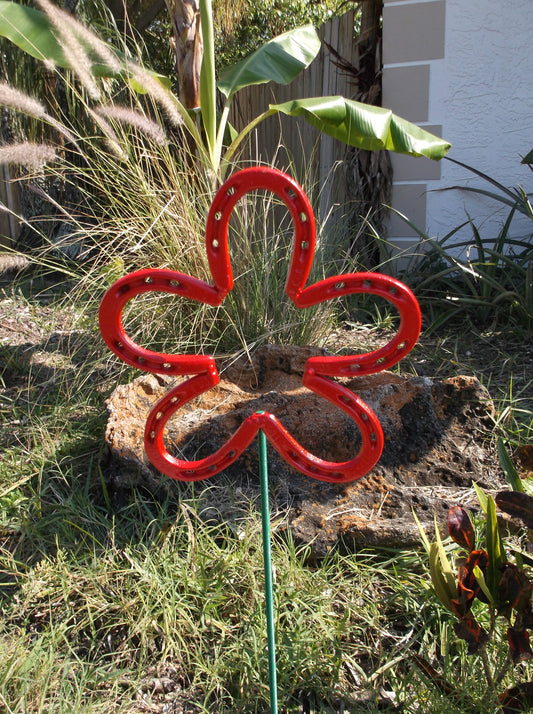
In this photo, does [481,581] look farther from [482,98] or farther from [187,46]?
[482,98]

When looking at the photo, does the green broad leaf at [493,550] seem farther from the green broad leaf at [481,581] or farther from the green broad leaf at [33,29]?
the green broad leaf at [33,29]

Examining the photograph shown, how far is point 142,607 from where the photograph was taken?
159cm

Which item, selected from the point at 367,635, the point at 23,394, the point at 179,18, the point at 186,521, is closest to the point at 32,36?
the point at 179,18

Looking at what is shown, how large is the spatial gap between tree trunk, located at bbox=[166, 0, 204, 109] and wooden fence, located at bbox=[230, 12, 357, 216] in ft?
2.86

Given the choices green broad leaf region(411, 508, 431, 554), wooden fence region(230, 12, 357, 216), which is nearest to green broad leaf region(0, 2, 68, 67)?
wooden fence region(230, 12, 357, 216)

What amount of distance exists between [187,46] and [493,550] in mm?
3751

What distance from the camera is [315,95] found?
17.9 ft

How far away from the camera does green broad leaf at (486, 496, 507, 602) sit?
1.32 metres

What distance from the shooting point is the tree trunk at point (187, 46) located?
3.81m

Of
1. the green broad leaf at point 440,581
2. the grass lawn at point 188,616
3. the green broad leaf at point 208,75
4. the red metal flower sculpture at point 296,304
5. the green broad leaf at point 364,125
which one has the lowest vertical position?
the grass lawn at point 188,616

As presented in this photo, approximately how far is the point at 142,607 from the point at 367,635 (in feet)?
2.10

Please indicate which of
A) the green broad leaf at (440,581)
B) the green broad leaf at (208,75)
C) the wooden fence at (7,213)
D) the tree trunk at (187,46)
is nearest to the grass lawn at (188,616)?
the green broad leaf at (440,581)

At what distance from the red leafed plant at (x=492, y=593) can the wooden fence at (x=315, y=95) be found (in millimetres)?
3592

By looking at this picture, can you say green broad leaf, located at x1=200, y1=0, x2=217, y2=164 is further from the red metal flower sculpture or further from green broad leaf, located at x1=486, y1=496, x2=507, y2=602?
green broad leaf, located at x1=486, y1=496, x2=507, y2=602
